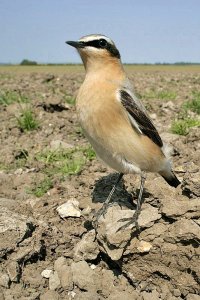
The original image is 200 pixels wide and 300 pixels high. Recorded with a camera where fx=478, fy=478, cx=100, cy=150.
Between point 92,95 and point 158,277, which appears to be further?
point 92,95

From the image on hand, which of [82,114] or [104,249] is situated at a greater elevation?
[82,114]

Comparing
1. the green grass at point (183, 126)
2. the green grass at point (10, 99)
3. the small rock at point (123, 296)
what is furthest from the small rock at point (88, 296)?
the green grass at point (10, 99)

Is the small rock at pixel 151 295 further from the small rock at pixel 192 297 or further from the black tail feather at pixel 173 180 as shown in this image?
the black tail feather at pixel 173 180

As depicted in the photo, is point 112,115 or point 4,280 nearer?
point 4,280

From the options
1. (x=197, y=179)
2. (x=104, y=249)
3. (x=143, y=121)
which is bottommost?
(x=104, y=249)

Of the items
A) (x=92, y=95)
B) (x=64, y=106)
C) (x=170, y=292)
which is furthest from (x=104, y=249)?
(x=64, y=106)

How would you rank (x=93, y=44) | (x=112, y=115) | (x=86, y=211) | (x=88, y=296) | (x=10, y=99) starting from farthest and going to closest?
(x=10, y=99)
(x=86, y=211)
(x=93, y=44)
(x=112, y=115)
(x=88, y=296)

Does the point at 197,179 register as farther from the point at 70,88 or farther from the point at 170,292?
the point at 70,88

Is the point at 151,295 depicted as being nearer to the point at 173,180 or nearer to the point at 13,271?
the point at 13,271

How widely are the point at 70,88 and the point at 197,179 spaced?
8.26m

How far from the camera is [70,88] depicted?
12.7m

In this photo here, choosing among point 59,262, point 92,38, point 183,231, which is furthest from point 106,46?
point 59,262

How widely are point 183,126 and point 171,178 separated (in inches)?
102

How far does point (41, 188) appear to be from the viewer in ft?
20.2
